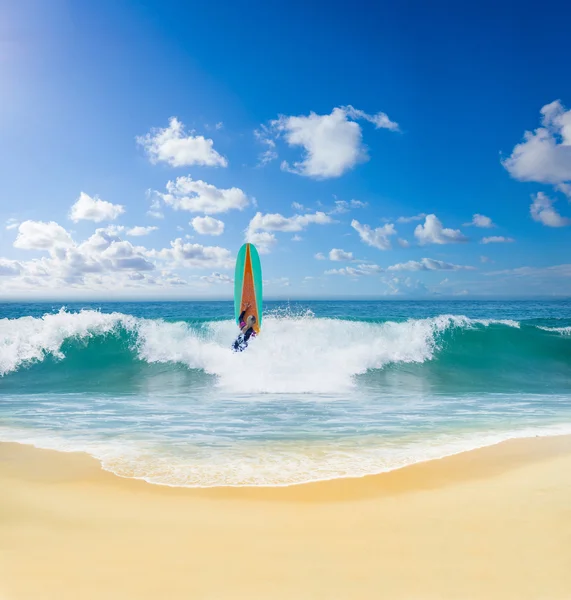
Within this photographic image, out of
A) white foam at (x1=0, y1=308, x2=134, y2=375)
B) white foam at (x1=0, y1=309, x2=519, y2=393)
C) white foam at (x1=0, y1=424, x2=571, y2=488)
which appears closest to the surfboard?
white foam at (x1=0, y1=309, x2=519, y2=393)

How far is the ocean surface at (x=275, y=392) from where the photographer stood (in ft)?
16.4

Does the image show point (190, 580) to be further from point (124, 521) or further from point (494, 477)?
point (494, 477)

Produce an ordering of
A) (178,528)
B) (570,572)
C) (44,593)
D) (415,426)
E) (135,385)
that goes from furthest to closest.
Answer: (135,385)
(415,426)
(178,528)
(570,572)
(44,593)

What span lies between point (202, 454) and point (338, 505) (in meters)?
1.97

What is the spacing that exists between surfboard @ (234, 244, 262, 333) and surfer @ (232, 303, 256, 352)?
0.08m

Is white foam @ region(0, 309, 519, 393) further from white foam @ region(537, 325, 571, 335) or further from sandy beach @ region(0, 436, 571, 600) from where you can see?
sandy beach @ region(0, 436, 571, 600)

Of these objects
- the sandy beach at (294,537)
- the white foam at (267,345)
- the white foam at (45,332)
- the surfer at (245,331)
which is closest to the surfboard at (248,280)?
the surfer at (245,331)

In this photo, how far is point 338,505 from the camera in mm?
3564

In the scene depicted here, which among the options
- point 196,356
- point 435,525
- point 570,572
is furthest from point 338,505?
point 196,356

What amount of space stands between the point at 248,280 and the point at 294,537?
9576mm

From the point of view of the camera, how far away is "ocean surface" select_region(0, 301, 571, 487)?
5004 millimetres

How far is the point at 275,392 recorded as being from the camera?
9.29m

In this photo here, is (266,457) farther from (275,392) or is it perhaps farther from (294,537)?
(275,392)

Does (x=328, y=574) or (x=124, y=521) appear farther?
(x=124, y=521)
